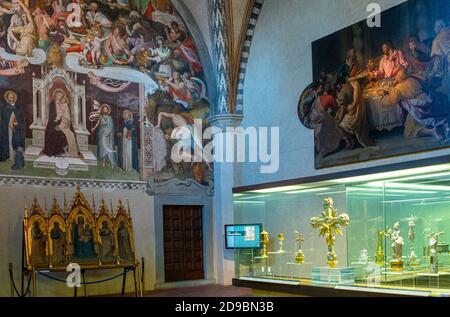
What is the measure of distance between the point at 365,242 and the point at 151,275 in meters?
7.70

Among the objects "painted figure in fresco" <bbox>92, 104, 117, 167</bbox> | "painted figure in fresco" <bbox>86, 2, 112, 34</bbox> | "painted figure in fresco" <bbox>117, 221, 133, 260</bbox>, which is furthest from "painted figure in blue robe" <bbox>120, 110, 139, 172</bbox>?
"painted figure in fresco" <bbox>86, 2, 112, 34</bbox>

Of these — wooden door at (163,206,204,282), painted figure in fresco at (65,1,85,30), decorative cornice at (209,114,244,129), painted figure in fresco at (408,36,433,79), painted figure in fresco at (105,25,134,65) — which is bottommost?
wooden door at (163,206,204,282)

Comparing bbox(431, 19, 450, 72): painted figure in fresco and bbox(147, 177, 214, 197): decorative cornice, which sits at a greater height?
bbox(431, 19, 450, 72): painted figure in fresco

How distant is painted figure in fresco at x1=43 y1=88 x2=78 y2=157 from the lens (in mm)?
15000

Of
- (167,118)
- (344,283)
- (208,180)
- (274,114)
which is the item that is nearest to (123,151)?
(167,118)

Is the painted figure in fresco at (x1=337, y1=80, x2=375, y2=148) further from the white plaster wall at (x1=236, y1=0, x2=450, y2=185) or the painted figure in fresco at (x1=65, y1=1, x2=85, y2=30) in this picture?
the painted figure in fresco at (x1=65, y1=1, x2=85, y2=30)

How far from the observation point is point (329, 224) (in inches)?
434

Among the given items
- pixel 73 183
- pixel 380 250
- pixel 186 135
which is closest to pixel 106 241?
pixel 73 183

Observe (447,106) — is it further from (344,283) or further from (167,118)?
(167,118)

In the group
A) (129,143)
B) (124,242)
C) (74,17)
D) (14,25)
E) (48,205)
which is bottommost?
(124,242)

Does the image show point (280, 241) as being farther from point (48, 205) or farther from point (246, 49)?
point (246, 49)

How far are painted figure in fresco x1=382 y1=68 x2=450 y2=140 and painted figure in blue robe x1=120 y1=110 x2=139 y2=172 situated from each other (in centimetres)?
652

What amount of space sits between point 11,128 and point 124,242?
3715 millimetres

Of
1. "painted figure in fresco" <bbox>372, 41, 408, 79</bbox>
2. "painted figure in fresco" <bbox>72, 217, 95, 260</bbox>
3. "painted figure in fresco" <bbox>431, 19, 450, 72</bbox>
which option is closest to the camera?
"painted figure in fresco" <bbox>431, 19, 450, 72</bbox>
